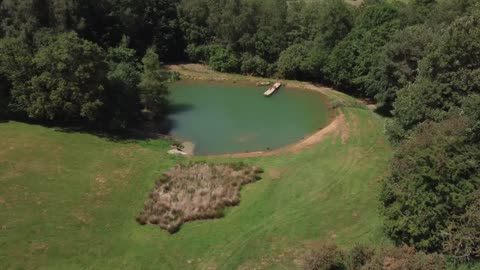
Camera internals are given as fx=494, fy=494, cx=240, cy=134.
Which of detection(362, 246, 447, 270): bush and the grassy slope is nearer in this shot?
detection(362, 246, 447, 270): bush

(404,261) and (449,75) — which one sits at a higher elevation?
(449,75)

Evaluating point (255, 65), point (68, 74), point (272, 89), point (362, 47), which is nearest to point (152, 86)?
point (68, 74)

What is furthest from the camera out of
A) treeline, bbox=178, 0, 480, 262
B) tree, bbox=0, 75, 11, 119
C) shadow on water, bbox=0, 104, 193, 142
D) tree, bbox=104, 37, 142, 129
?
tree, bbox=104, 37, 142, 129

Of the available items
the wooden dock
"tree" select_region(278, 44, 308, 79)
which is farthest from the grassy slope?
"tree" select_region(278, 44, 308, 79)

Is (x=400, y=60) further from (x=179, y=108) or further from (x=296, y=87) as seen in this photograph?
(x=179, y=108)

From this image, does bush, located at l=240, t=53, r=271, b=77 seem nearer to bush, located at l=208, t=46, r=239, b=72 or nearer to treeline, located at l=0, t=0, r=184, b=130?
bush, located at l=208, t=46, r=239, b=72

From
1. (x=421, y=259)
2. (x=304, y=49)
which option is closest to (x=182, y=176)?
(x=421, y=259)

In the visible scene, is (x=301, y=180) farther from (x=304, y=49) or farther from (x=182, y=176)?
(x=304, y=49)
